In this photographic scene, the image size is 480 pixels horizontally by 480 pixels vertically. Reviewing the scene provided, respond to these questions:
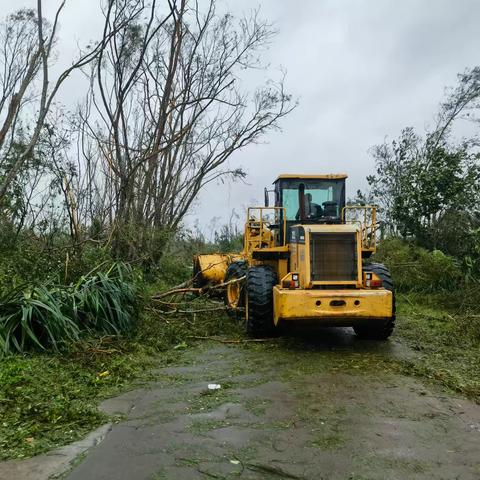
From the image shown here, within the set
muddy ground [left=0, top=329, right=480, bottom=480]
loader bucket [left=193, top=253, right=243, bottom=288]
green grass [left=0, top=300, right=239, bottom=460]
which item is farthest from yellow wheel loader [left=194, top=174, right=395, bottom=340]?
loader bucket [left=193, top=253, right=243, bottom=288]

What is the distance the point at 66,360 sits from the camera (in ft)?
21.6

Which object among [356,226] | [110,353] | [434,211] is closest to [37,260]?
[110,353]

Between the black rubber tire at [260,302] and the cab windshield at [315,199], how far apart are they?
4.62 ft

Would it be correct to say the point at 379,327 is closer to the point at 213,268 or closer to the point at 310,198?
the point at 310,198

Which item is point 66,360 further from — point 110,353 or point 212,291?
point 212,291

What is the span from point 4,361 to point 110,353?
4.38 ft

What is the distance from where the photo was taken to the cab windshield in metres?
9.16

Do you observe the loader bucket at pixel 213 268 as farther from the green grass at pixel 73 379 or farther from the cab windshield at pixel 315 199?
the green grass at pixel 73 379

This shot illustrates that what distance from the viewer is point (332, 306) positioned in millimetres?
7367

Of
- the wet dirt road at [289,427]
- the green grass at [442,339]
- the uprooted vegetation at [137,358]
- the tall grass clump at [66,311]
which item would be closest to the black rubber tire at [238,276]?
the uprooted vegetation at [137,358]

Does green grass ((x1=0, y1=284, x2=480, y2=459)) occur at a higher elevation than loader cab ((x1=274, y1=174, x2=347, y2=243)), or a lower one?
lower

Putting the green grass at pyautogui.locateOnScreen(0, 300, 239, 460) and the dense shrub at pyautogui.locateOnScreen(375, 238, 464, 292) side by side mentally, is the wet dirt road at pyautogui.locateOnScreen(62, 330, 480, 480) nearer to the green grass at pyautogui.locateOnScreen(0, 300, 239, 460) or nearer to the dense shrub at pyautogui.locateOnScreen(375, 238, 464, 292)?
the green grass at pyautogui.locateOnScreen(0, 300, 239, 460)

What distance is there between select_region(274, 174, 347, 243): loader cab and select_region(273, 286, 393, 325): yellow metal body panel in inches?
71.6

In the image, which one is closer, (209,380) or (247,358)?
(209,380)
